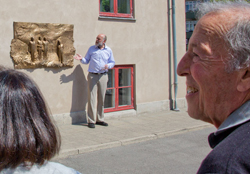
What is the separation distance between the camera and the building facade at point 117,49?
7938 mm

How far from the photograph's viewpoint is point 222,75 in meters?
1.35

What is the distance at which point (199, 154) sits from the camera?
5.97 metres

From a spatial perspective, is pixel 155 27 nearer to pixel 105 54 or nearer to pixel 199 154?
pixel 105 54

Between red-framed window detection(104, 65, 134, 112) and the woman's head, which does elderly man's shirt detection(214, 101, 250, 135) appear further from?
red-framed window detection(104, 65, 134, 112)

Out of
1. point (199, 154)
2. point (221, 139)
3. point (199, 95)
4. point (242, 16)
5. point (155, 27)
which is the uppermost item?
point (155, 27)

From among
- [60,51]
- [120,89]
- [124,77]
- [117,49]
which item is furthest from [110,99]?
[60,51]

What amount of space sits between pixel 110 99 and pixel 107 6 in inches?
109

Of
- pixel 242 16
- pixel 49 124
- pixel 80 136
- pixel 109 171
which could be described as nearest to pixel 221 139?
pixel 242 16

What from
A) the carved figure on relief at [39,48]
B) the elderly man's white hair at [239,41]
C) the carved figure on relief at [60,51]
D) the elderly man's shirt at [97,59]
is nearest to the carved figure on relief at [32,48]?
the carved figure on relief at [39,48]

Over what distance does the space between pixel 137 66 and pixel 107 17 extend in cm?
183

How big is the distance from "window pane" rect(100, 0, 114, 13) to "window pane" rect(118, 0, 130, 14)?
27cm

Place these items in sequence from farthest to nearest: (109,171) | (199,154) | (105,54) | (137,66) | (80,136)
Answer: (137,66) → (105,54) → (80,136) → (199,154) → (109,171)

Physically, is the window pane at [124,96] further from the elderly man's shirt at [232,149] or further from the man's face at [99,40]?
the elderly man's shirt at [232,149]

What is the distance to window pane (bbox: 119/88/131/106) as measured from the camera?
9734mm
